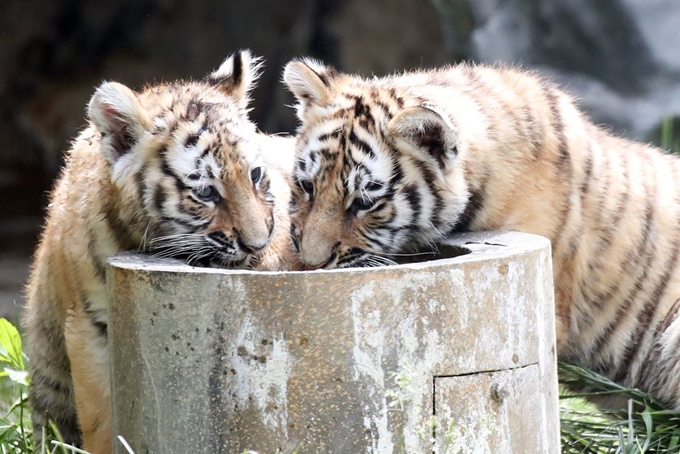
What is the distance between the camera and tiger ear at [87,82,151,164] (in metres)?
2.71

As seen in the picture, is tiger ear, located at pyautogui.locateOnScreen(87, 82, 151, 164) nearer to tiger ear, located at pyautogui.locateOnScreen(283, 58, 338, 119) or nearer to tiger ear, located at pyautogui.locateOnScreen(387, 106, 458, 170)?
tiger ear, located at pyautogui.locateOnScreen(283, 58, 338, 119)

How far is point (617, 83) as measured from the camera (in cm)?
623

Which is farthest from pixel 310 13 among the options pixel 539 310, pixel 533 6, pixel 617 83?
pixel 539 310

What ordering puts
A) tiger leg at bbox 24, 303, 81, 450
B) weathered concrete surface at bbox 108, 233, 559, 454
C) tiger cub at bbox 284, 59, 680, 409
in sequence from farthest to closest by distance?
1. tiger leg at bbox 24, 303, 81, 450
2. tiger cub at bbox 284, 59, 680, 409
3. weathered concrete surface at bbox 108, 233, 559, 454

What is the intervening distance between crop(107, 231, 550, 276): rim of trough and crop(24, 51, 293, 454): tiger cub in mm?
245

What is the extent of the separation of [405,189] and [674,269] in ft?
3.89

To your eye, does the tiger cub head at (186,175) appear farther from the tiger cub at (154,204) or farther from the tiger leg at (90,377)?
the tiger leg at (90,377)

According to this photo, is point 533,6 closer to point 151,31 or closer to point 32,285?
point 151,31

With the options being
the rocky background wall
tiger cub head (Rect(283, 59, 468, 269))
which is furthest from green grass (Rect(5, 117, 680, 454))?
the rocky background wall

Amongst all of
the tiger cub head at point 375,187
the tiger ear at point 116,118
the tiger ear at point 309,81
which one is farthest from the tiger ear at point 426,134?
the tiger ear at point 116,118

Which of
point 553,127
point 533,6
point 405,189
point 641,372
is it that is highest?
point 533,6

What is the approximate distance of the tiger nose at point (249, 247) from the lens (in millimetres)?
2676

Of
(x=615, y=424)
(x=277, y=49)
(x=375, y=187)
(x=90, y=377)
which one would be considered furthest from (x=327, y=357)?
(x=277, y=49)

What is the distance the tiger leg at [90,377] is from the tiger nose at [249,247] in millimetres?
511
